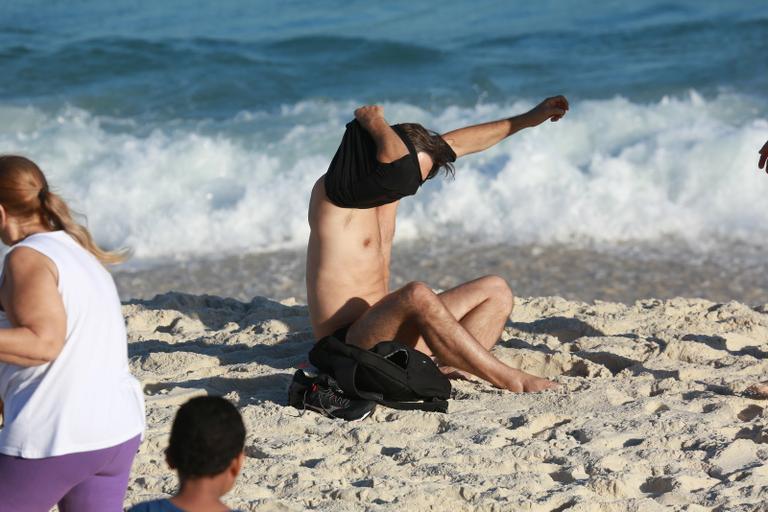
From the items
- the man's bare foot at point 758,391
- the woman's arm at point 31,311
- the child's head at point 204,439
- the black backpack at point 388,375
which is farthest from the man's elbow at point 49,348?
the man's bare foot at point 758,391

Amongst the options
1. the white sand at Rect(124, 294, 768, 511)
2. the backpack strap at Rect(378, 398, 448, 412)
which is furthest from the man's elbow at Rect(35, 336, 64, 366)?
the backpack strap at Rect(378, 398, 448, 412)

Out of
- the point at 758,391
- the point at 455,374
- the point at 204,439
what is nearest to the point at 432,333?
the point at 455,374

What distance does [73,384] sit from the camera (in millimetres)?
2676

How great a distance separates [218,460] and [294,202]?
7.69 meters

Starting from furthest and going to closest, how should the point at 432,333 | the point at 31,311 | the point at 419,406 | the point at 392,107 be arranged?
1. the point at 392,107
2. the point at 432,333
3. the point at 419,406
4. the point at 31,311

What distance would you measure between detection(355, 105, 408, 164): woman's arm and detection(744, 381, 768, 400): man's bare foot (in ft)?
5.51

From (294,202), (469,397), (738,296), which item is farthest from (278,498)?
(294,202)

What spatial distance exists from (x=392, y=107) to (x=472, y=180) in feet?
11.3

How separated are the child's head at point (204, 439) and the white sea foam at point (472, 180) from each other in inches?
269

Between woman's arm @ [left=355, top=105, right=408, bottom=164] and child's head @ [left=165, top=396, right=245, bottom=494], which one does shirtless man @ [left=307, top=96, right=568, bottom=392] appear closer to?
woman's arm @ [left=355, top=105, right=408, bottom=164]

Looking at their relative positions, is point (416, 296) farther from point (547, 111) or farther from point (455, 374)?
point (547, 111)

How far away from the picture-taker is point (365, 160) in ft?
15.0

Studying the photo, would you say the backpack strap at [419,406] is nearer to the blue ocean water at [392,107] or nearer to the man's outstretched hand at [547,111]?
the man's outstretched hand at [547,111]

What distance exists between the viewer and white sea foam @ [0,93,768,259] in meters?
9.32
